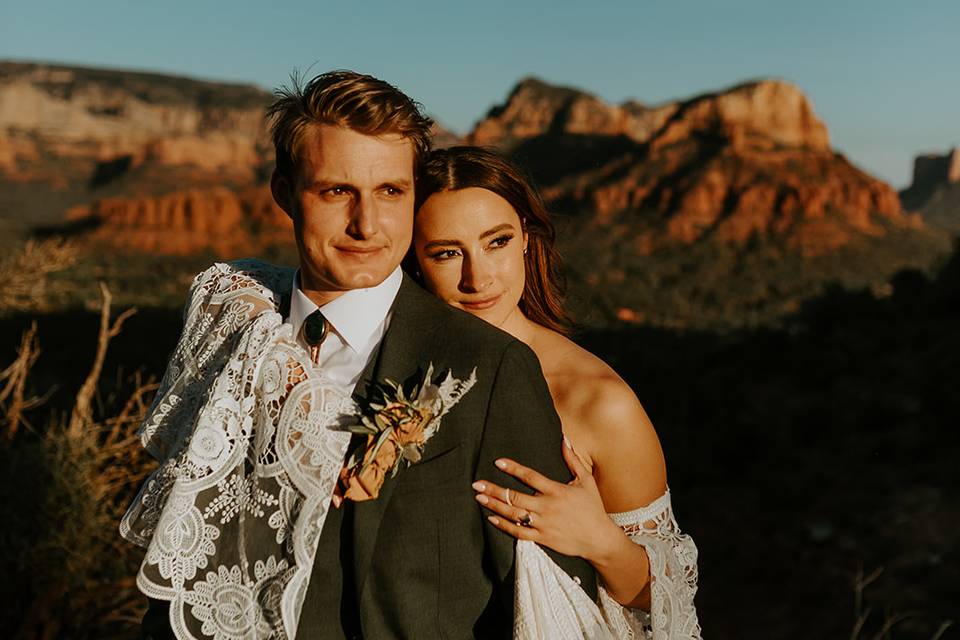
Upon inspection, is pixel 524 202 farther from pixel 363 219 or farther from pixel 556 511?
pixel 556 511

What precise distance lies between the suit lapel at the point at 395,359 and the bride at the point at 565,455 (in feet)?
0.93

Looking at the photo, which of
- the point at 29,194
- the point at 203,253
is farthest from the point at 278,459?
the point at 29,194

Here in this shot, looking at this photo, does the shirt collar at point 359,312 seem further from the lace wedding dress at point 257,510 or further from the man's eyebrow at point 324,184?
the man's eyebrow at point 324,184

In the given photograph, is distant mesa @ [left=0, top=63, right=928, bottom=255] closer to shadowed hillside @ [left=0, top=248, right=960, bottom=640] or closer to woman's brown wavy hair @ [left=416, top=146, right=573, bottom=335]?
shadowed hillside @ [left=0, top=248, right=960, bottom=640]

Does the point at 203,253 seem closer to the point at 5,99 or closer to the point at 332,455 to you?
the point at 5,99

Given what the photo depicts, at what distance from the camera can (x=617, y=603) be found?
8.60ft

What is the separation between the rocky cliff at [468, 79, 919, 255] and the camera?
200 ft

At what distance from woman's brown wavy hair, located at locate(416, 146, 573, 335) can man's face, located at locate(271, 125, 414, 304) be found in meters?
0.34

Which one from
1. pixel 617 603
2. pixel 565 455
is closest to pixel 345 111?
pixel 565 455

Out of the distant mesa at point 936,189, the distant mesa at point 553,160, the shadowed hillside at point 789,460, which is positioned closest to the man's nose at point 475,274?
the shadowed hillside at point 789,460

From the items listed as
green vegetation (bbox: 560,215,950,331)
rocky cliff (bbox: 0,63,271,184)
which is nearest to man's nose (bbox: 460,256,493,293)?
green vegetation (bbox: 560,215,950,331)

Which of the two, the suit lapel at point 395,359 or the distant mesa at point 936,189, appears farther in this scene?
the distant mesa at point 936,189

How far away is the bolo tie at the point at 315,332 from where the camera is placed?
2.46 m

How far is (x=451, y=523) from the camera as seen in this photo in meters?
2.30
